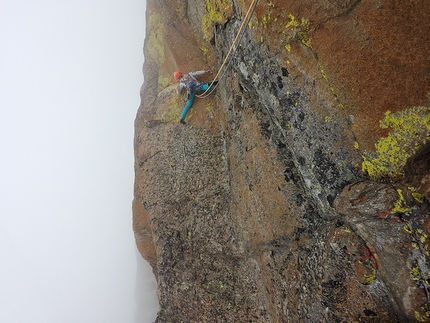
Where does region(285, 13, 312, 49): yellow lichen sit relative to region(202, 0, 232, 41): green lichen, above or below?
below

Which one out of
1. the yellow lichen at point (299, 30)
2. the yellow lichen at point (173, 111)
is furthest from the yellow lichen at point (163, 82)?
the yellow lichen at point (299, 30)

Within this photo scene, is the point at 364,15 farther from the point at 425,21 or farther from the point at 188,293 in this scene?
the point at 188,293

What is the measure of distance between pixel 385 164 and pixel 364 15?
1980 millimetres

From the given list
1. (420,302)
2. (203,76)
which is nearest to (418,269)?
(420,302)

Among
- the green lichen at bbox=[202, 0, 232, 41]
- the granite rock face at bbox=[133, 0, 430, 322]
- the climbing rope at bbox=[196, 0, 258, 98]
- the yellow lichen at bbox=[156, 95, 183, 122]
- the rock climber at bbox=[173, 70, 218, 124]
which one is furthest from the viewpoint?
the yellow lichen at bbox=[156, 95, 183, 122]

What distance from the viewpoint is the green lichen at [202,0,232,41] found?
18.5ft

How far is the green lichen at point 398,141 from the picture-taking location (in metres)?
3.41

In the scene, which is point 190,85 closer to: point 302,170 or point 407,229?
point 302,170

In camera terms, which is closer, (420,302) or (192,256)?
(420,302)

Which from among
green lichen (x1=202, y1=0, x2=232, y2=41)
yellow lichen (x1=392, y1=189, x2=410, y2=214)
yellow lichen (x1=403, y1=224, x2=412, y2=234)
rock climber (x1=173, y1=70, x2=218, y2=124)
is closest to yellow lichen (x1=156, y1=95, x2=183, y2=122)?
rock climber (x1=173, y1=70, x2=218, y2=124)

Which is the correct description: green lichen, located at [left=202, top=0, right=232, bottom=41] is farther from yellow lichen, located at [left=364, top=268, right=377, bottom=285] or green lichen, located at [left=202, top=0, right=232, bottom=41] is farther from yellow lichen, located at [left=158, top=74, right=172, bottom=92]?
yellow lichen, located at [left=364, top=268, right=377, bottom=285]

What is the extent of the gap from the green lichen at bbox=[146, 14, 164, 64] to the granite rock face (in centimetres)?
151

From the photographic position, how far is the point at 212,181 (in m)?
7.09

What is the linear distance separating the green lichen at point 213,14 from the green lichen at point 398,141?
3752 mm
